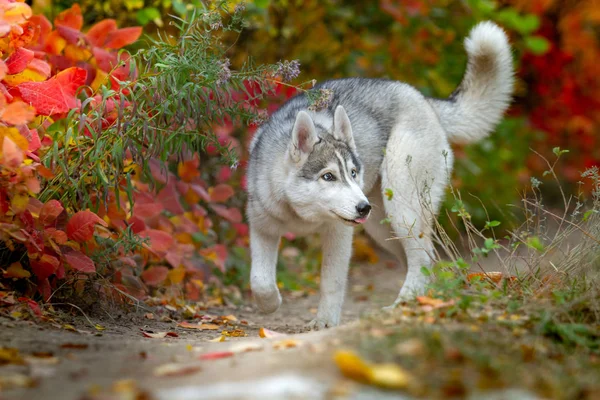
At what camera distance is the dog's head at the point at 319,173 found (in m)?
4.53

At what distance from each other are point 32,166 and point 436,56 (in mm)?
5994

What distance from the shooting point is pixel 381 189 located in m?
5.23

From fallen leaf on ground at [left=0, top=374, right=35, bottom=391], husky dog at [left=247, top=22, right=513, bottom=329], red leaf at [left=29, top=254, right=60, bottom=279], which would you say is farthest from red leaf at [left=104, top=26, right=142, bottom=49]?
fallen leaf on ground at [left=0, top=374, right=35, bottom=391]

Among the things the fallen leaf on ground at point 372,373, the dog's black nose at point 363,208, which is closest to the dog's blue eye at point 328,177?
the dog's black nose at point 363,208

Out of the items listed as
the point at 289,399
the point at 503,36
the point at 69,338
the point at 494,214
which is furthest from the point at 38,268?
the point at 494,214

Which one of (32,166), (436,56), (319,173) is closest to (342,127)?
(319,173)

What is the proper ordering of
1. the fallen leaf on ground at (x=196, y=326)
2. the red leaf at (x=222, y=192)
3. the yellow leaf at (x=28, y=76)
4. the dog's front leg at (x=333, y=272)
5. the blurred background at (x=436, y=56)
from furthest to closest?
the blurred background at (x=436, y=56), the red leaf at (x=222, y=192), the dog's front leg at (x=333, y=272), the fallen leaf on ground at (x=196, y=326), the yellow leaf at (x=28, y=76)

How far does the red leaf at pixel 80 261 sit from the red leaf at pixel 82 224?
0.11 meters

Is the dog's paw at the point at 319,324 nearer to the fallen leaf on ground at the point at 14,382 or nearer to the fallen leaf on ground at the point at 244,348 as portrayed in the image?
the fallen leaf on ground at the point at 244,348

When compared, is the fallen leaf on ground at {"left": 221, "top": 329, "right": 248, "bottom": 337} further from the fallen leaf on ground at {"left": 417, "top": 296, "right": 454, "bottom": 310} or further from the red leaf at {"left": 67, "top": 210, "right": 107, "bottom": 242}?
the fallen leaf on ground at {"left": 417, "top": 296, "right": 454, "bottom": 310}

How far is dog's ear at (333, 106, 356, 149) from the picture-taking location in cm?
482

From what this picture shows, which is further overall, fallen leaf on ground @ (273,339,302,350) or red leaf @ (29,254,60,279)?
red leaf @ (29,254,60,279)

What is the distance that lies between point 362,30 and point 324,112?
3.14 metres

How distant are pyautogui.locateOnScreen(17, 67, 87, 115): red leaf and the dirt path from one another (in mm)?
1229
